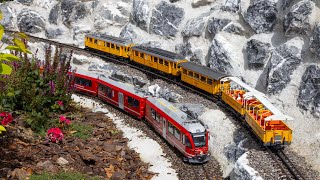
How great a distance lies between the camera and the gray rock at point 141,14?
1574 inches

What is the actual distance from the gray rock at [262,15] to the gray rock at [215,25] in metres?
2.42

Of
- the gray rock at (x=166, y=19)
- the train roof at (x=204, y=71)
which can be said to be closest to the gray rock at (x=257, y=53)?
the train roof at (x=204, y=71)

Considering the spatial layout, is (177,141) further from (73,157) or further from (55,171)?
(55,171)

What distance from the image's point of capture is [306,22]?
26312 mm

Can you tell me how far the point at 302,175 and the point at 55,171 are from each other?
471 inches

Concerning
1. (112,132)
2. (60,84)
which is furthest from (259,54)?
(60,84)

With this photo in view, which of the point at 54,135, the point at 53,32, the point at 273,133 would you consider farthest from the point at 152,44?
the point at 273,133

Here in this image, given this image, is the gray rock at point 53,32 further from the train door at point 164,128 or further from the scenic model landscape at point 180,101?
the train door at point 164,128

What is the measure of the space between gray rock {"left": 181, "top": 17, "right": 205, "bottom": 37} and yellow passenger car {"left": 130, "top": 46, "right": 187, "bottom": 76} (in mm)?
3295

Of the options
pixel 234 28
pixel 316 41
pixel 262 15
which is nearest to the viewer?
pixel 316 41

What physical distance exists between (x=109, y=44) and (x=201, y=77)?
13.7m

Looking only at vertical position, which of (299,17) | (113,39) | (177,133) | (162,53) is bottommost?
(177,133)

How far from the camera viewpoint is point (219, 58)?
30.8m

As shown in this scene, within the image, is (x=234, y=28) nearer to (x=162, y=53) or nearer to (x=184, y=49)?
(x=184, y=49)
